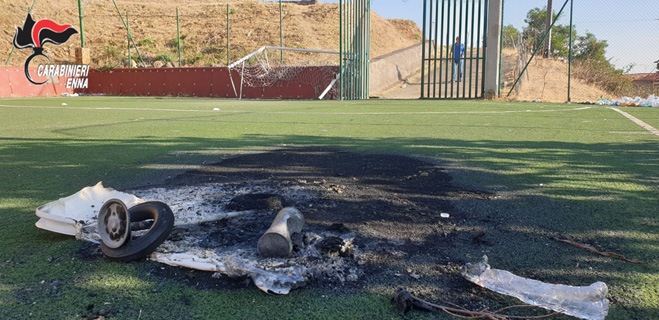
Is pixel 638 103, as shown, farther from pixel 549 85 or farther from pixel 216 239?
pixel 216 239

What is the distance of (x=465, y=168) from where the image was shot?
4035 mm

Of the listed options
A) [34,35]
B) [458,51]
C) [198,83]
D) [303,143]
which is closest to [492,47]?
[458,51]

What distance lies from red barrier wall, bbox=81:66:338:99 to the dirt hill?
22.4 feet

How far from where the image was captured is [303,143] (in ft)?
18.6

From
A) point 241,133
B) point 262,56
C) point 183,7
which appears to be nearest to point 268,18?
point 183,7

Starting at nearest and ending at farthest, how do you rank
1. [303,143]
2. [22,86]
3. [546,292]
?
[546,292]
[303,143]
[22,86]

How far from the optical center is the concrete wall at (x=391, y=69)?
22319mm

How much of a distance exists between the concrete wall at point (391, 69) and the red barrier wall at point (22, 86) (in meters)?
16.0

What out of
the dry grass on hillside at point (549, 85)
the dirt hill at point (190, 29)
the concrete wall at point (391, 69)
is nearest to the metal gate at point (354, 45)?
the concrete wall at point (391, 69)

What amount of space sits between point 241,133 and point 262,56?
63.7 feet

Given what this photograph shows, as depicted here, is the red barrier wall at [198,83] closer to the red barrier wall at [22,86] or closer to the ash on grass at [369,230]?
the red barrier wall at [22,86]

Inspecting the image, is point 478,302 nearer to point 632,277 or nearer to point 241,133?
point 632,277

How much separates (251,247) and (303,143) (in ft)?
11.8

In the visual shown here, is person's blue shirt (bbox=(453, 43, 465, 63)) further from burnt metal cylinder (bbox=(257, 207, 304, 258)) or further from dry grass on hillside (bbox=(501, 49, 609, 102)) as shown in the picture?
burnt metal cylinder (bbox=(257, 207, 304, 258))
